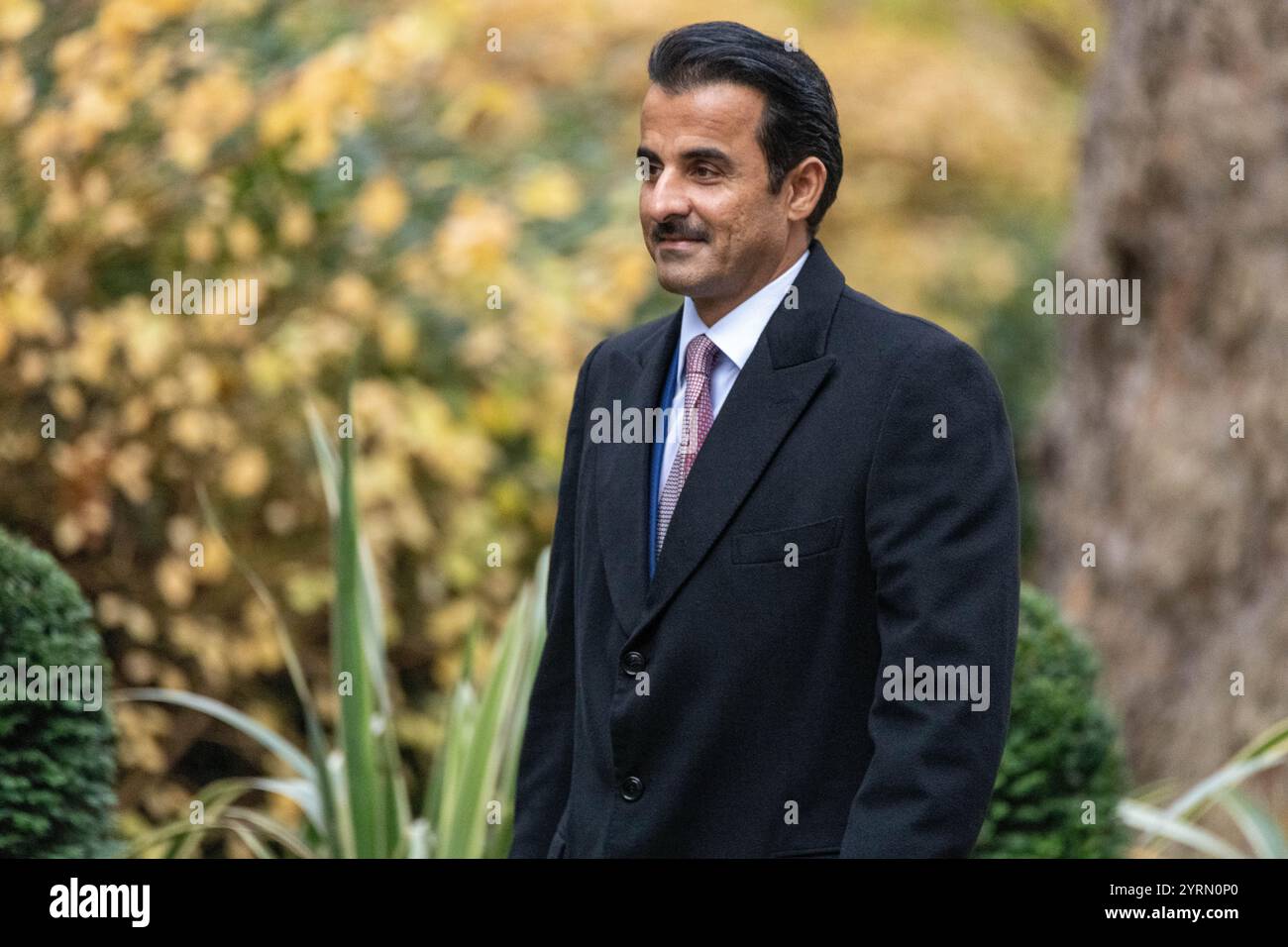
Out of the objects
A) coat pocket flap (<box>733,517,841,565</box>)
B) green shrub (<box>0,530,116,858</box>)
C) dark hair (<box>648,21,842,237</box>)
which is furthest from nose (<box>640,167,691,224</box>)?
green shrub (<box>0,530,116,858</box>)

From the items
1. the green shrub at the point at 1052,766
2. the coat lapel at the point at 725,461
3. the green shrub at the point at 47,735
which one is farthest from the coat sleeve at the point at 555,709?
the green shrub at the point at 1052,766

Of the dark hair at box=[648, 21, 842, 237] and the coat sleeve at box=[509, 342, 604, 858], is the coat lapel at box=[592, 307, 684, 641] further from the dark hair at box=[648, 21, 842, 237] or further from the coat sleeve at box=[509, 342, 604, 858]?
the dark hair at box=[648, 21, 842, 237]

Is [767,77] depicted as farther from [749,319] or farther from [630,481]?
[630,481]

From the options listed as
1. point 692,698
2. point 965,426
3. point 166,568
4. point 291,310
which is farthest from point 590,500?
point 291,310

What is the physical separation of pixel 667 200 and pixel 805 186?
193mm

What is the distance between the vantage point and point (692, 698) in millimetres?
1946

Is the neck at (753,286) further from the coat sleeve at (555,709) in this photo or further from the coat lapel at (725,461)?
the coat sleeve at (555,709)

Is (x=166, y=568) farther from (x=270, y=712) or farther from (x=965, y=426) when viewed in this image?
(x=965, y=426)

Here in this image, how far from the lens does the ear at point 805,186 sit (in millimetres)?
1974

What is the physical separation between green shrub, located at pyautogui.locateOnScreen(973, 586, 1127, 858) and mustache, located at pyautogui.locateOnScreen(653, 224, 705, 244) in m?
→ 1.67

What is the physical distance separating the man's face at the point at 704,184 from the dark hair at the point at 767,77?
0.01 meters

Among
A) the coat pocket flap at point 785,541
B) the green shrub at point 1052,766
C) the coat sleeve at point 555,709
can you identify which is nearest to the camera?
the coat pocket flap at point 785,541

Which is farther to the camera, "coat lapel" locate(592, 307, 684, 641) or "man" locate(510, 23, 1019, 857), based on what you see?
"coat lapel" locate(592, 307, 684, 641)

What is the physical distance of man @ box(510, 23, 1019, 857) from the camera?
1.81 metres
